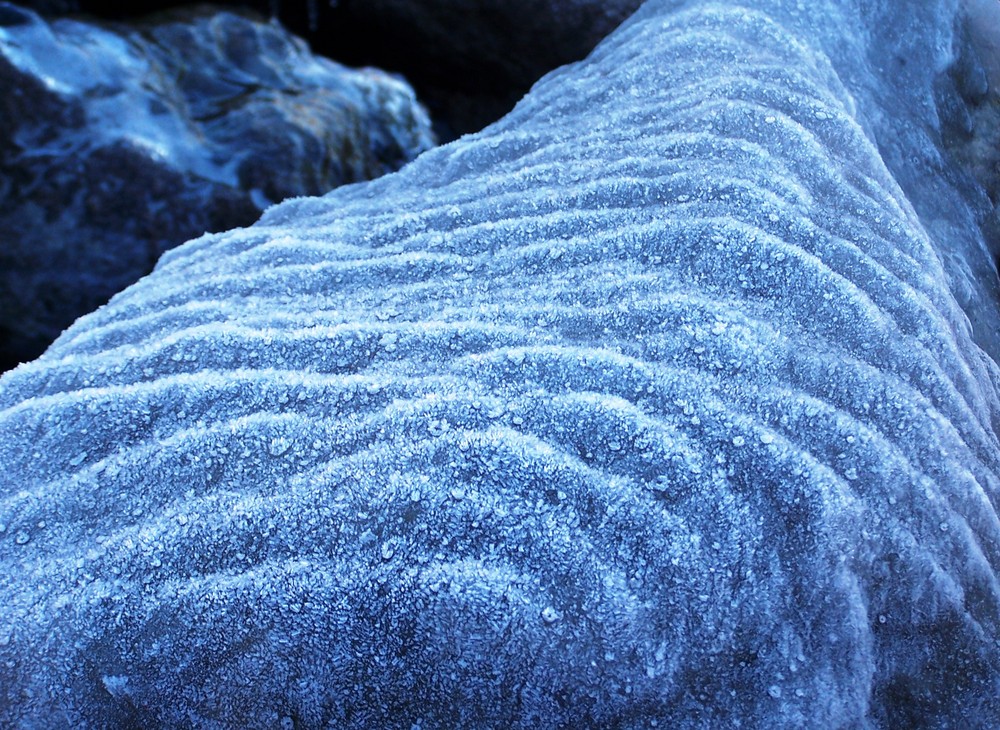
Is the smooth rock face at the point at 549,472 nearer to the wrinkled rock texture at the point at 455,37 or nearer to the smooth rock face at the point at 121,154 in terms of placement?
the smooth rock face at the point at 121,154

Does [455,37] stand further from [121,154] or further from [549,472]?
[549,472]

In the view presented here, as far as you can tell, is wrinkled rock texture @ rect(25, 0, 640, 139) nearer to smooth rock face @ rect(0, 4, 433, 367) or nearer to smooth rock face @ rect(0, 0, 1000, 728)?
smooth rock face @ rect(0, 4, 433, 367)

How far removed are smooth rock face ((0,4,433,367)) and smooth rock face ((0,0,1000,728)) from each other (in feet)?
3.96

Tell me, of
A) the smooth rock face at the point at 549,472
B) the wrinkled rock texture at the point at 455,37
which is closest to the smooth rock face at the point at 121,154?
the wrinkled rock texture at the point at 455,37

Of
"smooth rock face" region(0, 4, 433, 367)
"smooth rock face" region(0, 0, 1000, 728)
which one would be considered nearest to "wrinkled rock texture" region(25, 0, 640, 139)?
"smooth rock face" region(0, 4, 433, 367)

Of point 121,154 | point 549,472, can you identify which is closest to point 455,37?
point 121,154

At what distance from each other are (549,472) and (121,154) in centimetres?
212

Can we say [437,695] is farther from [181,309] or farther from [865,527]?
[181,309]

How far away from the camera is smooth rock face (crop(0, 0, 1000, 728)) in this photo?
0.87m

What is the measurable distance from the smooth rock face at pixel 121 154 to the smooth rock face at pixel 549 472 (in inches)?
47.5

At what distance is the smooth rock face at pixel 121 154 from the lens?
2.37 m

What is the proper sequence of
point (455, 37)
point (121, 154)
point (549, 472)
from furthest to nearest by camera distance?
point (455, 37) < point (121, 154) < point (549, 472)

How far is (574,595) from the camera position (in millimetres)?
875

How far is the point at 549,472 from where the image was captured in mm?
933
